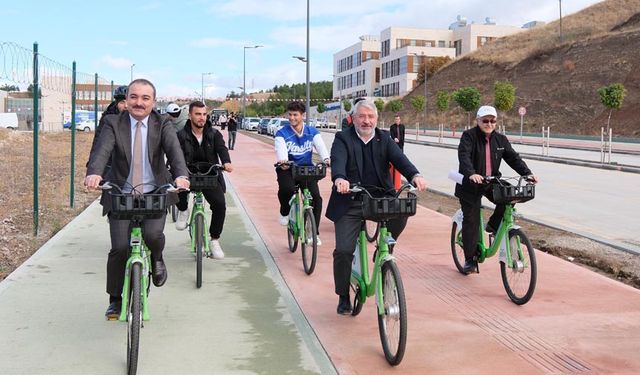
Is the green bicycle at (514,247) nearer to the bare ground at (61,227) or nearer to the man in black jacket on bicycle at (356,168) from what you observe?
the man in black jacket on bicycle at (356,168)

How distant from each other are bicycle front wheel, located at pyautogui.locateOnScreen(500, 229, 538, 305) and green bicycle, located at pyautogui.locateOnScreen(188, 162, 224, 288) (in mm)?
2819

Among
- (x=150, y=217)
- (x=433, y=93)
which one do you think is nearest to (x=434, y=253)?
(x=150, y=217)

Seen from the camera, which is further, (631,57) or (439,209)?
(631,57)

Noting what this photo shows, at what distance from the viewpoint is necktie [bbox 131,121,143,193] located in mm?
4762

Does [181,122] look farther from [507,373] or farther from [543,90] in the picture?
[543,90]

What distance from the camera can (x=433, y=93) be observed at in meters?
89.3

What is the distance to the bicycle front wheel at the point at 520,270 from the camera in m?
5.89

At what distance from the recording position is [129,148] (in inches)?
187

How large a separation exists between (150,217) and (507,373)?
2.46 metres

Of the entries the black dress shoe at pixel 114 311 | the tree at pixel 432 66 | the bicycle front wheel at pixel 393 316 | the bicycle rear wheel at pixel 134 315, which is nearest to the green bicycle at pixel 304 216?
the bicycle front wheel at pixel 393 316

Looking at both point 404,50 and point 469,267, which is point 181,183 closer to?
point 469,267

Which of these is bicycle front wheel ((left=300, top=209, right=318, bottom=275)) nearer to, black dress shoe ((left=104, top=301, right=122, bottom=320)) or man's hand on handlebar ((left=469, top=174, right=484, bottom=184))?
man's hand on handlebar ((left=469, top=174, right=484, bottom=184))

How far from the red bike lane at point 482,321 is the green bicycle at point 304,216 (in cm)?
18

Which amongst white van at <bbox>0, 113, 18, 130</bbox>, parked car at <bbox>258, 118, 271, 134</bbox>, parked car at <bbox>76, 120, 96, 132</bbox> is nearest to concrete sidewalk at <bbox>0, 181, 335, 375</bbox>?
parked car at <bbox>258, 118, 271, 134</bbox>
